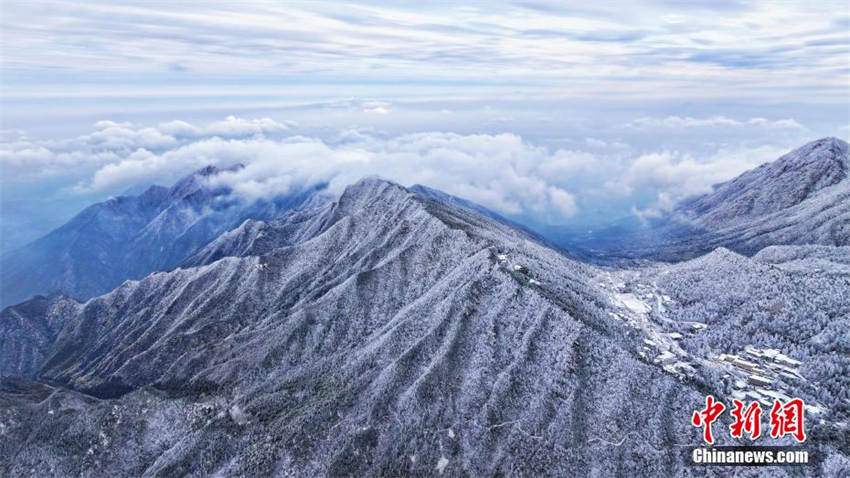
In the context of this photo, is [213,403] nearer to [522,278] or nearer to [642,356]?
[522,278]

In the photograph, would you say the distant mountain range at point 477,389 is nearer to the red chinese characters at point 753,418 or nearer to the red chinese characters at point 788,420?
the red chinese characters at point 753,418

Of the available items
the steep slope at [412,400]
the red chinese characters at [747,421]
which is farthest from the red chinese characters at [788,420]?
the steep slope at [412,400]

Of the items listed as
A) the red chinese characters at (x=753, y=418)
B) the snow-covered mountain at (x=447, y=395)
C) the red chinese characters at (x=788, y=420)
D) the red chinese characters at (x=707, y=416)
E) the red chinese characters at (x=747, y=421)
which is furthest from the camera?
the snow-covered mountain at (x=447, y=395)

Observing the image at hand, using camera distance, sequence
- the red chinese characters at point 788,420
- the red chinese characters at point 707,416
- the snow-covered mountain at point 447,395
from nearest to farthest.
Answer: the red chinese characters at point 788,420
the red chinese characters at point 707,416
the snow-covered mountain at point 447,395

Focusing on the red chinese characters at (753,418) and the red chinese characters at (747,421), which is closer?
the red chinese characters at (753,418)

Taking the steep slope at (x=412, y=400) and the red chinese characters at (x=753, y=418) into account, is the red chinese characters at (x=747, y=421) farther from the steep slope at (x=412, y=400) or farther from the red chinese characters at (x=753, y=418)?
the steep slope at (x=412, y=400)

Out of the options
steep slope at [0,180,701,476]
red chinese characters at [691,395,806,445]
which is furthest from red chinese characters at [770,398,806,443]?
steep slope at [0,180,701,476]

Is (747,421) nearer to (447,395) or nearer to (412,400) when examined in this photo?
(447,395)
